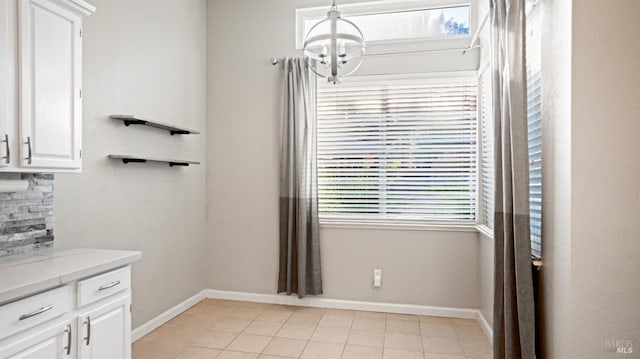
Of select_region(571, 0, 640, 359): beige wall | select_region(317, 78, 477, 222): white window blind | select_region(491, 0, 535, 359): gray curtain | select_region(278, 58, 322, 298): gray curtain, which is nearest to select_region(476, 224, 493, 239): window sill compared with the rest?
select_region(317, 78, 477, 222): white window blind

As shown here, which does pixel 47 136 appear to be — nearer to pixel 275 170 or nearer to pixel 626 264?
pixel 275 170

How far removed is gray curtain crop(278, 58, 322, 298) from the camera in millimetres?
3693

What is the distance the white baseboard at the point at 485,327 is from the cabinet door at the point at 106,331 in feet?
8.53

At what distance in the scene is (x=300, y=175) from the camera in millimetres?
3703

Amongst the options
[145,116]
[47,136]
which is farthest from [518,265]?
[145,116]

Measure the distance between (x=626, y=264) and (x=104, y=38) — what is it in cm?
332

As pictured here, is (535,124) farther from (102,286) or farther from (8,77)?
(8,77)

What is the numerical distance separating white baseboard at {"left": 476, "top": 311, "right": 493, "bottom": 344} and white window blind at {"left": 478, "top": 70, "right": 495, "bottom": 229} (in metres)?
0.80

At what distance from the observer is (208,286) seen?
4082mm

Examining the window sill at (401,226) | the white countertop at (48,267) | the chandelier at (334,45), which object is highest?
the chandelier at (334,45)

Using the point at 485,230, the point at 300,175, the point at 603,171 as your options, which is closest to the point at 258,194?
the point at 300,175

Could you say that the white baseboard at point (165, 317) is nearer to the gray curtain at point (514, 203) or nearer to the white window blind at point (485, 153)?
the gray curtain at point (514, 203)

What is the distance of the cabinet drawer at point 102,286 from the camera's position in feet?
5.83

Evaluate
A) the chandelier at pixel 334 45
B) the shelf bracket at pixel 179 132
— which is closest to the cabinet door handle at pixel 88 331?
the chandelier at pixel 334 45
